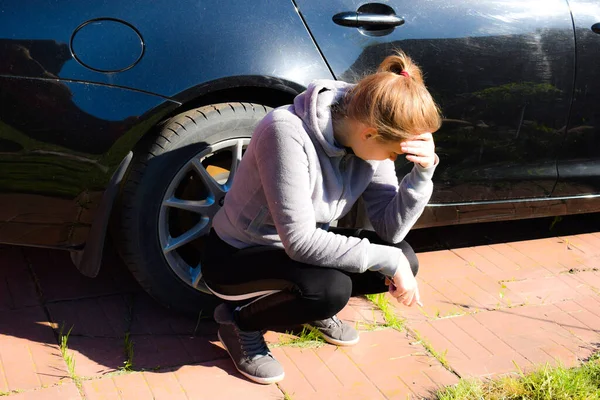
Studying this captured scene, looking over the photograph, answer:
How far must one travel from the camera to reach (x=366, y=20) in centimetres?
279

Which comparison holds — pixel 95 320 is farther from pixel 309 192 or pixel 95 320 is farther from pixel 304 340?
pixel 309 192

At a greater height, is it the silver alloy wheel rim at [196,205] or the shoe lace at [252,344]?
the silver alloy wheel rim at [196,205]

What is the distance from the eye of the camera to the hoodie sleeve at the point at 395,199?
2.60m

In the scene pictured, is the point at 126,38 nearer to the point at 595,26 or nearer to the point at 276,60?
the point at 276,60

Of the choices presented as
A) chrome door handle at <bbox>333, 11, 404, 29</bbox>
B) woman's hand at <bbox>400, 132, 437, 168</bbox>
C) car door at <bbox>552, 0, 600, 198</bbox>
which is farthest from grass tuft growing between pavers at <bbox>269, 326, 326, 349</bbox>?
car door at <bbox>552, 0, 600, 198</bbox>

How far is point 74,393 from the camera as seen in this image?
2.46 metres

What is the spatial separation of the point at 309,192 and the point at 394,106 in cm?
36

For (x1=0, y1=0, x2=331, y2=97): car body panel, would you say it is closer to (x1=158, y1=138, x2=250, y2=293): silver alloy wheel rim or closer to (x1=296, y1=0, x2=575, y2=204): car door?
(x1=296, y1=0, x2=575, y2=204): car door

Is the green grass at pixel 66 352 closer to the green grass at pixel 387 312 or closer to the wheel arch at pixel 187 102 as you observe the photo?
the wheel arch at pixel 187 102

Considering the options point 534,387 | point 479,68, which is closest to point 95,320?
point 534,387

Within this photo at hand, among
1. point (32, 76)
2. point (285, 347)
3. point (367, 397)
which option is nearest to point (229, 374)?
point (285, 347)

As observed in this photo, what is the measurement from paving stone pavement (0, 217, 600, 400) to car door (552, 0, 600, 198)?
17.9 inches

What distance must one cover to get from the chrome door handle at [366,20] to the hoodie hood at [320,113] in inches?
17.6

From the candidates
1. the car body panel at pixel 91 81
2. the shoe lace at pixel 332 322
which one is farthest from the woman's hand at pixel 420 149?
the shoe lace at pixel 332 322
